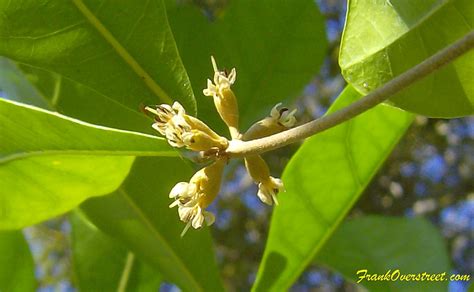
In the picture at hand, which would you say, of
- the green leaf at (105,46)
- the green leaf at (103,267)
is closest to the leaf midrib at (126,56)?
the green leaf at (105,46)

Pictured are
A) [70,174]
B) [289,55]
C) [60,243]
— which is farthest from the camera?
[60,243]

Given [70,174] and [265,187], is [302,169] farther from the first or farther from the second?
[70,174]

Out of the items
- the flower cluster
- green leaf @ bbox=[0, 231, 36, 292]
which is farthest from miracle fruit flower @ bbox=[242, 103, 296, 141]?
green leaf @ bbox=[0, 231, 36, 292]

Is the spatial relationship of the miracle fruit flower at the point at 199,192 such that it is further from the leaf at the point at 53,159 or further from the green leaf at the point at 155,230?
the green leaf at the point at 155,230

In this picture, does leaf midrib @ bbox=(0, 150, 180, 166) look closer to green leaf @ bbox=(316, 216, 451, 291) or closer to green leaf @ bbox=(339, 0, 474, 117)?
green leaf @ bbox=(339, 0, 474, 117)

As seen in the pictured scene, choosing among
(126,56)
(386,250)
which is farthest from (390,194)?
(126,56)

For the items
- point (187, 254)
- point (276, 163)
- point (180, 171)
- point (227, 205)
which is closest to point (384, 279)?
point (187, 254)
